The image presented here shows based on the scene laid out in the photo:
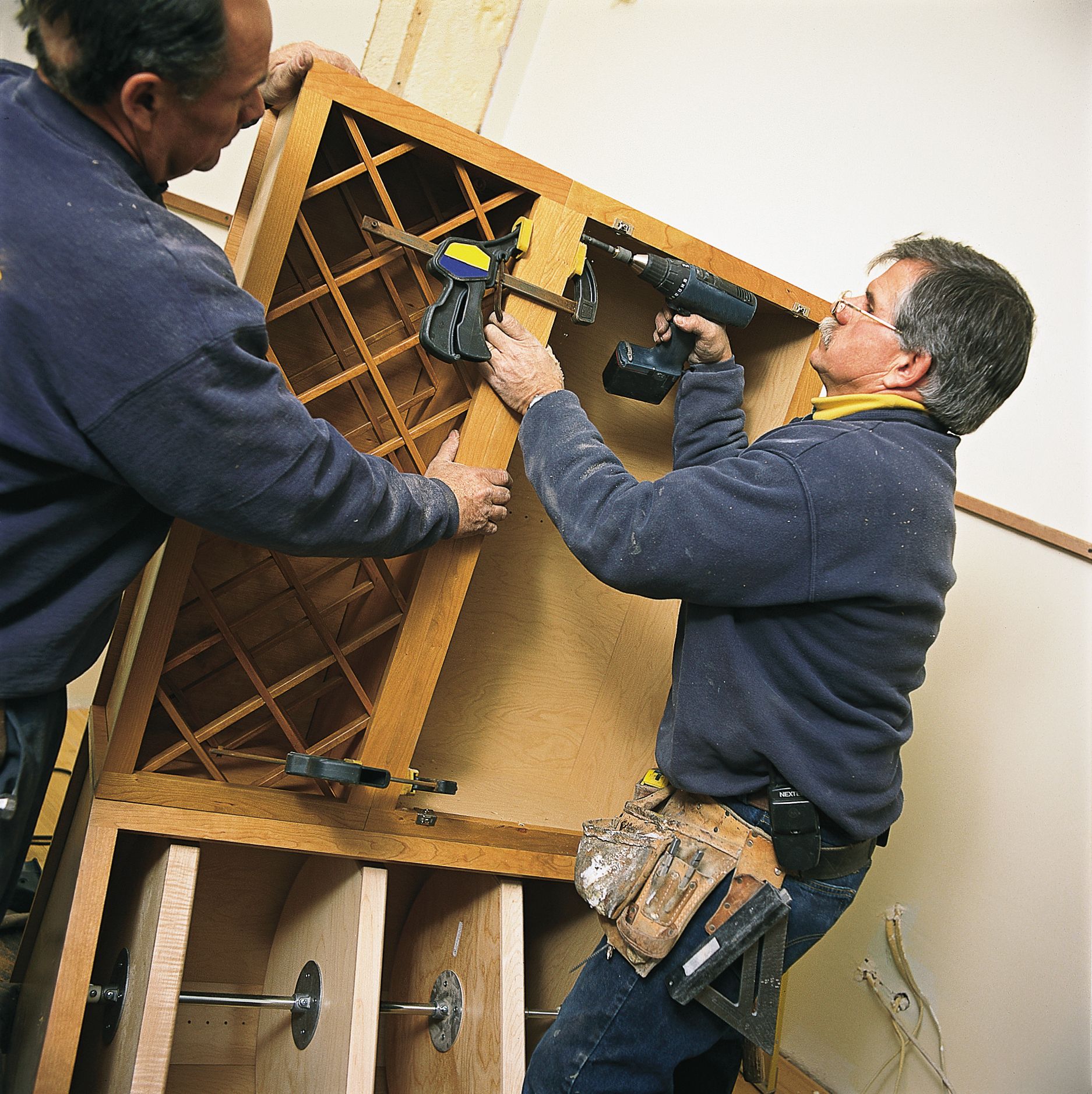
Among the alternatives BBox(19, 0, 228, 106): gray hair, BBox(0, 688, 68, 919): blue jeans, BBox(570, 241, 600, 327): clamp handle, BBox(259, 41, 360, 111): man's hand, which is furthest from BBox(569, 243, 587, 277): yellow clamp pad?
BBox(0, 688, 68, 919): blue jeans

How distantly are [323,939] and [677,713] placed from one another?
2.71 ft

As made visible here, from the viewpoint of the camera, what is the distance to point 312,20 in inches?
102

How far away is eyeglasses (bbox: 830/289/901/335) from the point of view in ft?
4.78

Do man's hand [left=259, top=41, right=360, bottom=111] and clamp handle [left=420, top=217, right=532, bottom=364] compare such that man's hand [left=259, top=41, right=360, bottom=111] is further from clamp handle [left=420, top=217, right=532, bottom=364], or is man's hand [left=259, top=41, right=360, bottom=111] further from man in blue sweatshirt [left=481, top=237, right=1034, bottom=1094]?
man in blue sweatshirt [left=481, top=237, right=1034, bottom=1094]

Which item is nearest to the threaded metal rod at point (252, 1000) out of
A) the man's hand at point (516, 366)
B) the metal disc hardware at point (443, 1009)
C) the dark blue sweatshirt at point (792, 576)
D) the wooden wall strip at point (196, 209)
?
the metal disc hardware at point (443, 1009)

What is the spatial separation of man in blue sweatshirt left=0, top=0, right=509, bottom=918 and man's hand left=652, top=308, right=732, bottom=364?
752mm

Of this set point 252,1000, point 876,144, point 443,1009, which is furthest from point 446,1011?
point 876,144

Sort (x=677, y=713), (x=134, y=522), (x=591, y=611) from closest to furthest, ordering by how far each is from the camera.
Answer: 1. (x=134, y=522)
2. (x=677, y=713)
3. (x=591, y=611)

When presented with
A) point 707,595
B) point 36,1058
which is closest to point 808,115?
point 707,595

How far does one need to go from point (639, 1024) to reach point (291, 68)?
155 cm

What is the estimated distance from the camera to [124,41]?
0.95m

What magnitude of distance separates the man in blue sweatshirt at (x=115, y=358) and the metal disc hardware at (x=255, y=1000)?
410 mm

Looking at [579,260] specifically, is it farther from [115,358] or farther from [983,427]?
[983,427]

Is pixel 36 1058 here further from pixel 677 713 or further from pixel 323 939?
pixel 677 713
